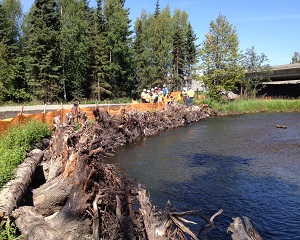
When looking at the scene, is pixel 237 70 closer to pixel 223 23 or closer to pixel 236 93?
pixel 223 23

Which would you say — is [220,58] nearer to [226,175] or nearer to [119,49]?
[119,49]

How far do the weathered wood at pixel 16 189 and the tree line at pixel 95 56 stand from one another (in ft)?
116

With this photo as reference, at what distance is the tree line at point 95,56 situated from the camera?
42375mm

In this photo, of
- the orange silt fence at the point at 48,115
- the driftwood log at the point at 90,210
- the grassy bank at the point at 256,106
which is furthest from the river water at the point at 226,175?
the grassy bank at the point at 256,106

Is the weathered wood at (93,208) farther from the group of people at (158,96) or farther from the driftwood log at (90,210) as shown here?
the group of people at (158,96)

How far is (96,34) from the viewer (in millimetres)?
48031

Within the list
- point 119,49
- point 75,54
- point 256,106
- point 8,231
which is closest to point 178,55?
point 119,49

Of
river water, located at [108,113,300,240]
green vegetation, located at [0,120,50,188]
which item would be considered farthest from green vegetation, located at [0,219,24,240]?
river water, located at [108,113,300,240]

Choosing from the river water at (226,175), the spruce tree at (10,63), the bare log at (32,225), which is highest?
the spruce tree at (10,63)

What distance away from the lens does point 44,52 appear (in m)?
42.2

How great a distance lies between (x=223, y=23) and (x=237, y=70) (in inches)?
253

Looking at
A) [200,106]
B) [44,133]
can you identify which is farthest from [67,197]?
[200,106]

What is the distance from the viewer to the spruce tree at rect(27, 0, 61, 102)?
41250mm

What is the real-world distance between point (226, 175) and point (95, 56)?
127ft
